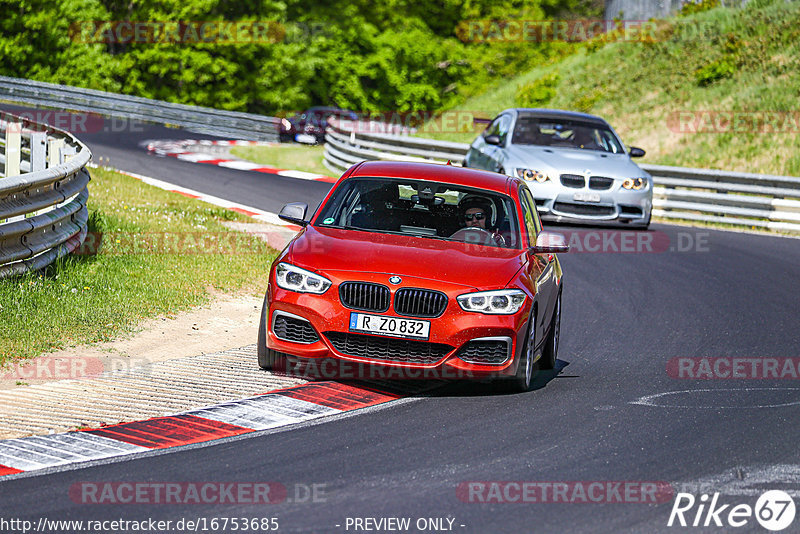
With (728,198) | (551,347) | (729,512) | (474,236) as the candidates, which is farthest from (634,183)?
(729,512)

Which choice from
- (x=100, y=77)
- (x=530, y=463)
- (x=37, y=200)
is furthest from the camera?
(x=100, y=77)

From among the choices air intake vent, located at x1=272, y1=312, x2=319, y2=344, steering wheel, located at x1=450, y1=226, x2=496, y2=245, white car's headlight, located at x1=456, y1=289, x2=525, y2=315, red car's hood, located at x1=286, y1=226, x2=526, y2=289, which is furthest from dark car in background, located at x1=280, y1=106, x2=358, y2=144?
white car's headlight, located at x1=456, y1=289, x2=525, y2=315

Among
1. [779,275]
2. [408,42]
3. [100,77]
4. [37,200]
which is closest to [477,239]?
[37,200]

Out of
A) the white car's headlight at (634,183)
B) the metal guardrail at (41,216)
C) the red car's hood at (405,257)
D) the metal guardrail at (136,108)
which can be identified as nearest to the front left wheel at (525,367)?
the red car's hood at (405,257)

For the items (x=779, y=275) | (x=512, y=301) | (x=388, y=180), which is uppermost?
(x=388, y=180)

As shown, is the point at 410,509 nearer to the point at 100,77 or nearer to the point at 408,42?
the point at 100,77

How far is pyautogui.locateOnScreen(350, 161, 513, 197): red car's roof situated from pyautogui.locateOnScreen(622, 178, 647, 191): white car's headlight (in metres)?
8.13

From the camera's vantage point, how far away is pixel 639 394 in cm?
827

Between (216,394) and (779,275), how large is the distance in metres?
9.58

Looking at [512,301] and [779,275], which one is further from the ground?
[512,301]

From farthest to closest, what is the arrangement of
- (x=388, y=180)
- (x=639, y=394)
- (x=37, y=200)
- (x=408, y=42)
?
(x=408, y=42) → (x=37, y=200) → (x=388, y=180) → (x=639, y=394)

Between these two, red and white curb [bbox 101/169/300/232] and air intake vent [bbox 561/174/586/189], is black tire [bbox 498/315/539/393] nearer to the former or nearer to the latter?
red and white curb [bbox 101/169/300/232]

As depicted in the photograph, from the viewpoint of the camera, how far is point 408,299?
24.8ft

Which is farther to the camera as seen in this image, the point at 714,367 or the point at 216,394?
the point at 714,367
